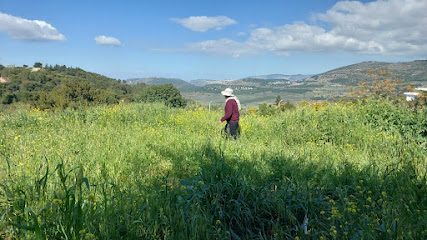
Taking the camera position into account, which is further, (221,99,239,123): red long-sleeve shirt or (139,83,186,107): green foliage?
(139,83,186,107): green foliage

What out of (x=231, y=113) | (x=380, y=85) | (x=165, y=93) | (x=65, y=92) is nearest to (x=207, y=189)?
(x=231, y=113)

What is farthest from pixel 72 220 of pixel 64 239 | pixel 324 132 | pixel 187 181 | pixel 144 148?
pixel 324 132

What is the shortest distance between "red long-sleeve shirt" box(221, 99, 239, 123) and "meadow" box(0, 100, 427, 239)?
1198 mm

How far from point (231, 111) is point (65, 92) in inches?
1293

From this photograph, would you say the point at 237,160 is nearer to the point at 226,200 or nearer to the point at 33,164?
the point at 226,200

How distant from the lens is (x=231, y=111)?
775 centimetres

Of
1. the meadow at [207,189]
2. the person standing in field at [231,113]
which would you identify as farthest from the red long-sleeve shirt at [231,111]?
the meadow at [207,189]

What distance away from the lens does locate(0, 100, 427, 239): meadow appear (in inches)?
97.5

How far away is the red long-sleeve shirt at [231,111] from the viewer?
25.4 ft

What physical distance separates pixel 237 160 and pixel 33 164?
10.9ft

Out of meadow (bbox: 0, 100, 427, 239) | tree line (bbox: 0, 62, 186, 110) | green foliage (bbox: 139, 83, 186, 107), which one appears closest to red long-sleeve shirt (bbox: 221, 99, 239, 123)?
meadow (bbox: 0, 100, 427, 239)

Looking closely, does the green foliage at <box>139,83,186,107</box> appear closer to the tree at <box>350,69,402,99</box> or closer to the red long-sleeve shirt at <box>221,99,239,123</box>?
the tree at <box>350,69,402,99</box>

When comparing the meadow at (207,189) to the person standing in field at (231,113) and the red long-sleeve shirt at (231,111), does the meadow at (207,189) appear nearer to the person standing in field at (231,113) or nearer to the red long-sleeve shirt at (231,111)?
the person standing in field at (231,113)

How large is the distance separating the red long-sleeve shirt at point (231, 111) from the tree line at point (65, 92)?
618 centimetres
